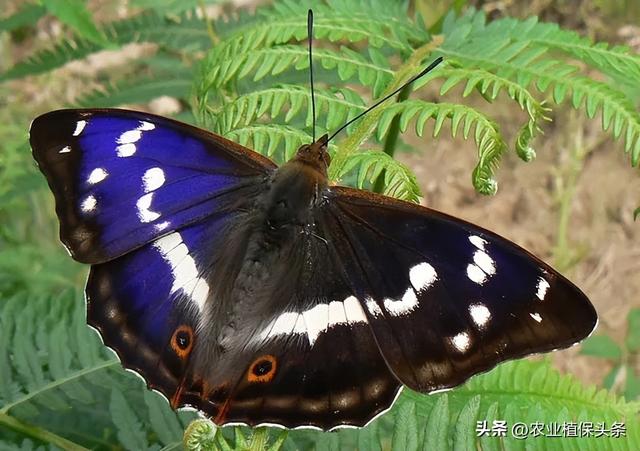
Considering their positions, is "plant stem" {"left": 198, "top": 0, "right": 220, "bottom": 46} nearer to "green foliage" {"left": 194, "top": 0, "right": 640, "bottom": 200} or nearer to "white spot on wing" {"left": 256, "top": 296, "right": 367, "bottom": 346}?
"green foliage" {"left": 194, "top": 0, "right": 640, "bottom": 200}

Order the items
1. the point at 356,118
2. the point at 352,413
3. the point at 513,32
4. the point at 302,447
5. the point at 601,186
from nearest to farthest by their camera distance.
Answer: the point at 352,413 < the point at 356,118 < the point at 302,447 < the point at 513,32 < the point at 601,186

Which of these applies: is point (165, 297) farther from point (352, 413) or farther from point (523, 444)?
point (523, 444)

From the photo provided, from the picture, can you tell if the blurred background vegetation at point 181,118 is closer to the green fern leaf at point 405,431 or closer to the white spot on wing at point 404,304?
the green fern leaf at point 405,431

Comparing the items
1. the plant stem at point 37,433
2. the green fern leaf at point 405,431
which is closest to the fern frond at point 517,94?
the green fern leaf at point 405,431

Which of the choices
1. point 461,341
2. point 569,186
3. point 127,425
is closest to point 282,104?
point 461,341

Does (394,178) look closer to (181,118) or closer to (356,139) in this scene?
(356,139)

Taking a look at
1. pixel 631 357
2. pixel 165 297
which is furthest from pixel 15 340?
pixel 631 357
